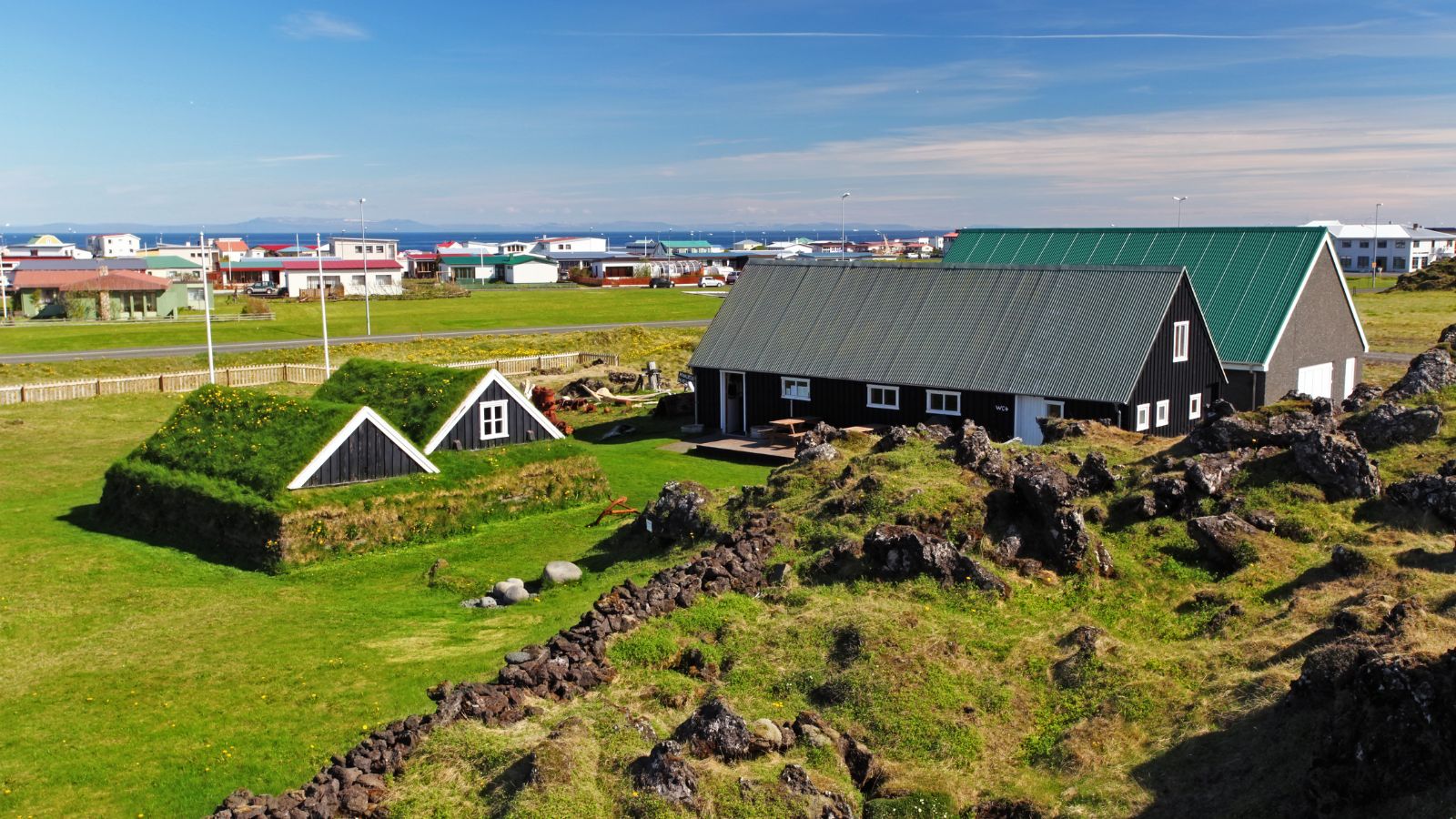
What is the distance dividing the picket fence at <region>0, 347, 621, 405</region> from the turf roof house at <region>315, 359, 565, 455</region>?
16.9 meters

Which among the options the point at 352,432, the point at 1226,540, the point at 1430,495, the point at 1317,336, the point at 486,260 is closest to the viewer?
the point at 1226,540

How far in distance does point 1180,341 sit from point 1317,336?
12036mm

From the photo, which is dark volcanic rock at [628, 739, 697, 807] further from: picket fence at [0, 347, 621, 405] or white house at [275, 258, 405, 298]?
white house at [275, 258, 405, 298]

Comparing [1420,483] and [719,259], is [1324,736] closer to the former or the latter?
[1420,483]

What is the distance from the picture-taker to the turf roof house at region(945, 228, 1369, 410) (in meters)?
47.0

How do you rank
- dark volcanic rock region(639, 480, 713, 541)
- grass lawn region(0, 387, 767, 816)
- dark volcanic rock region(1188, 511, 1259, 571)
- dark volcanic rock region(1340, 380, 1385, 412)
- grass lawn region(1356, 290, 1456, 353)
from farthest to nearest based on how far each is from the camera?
grass lawn region(1356, 290, 1456, 353)
dark volcanic rock region(1340, 380, 1385, 412)
dark volcanic rock region(639, 480, 713, 541)
dark volcanic rock region(1188, 511, 1259, 571)
grass lawn region(0, 387, 767, 816)

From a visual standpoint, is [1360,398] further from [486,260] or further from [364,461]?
[486,260]

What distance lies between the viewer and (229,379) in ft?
214

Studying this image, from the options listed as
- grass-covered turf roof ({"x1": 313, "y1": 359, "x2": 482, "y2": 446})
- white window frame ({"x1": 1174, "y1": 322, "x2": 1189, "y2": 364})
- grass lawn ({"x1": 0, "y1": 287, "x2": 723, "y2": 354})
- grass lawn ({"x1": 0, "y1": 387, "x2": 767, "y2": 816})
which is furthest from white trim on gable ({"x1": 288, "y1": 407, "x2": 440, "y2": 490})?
grass lawn ({"x1": 0, "y1": 287, "x2": 723, "y2": 354})

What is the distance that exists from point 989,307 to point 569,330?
5784 centimetres

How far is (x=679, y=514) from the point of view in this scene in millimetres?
29906

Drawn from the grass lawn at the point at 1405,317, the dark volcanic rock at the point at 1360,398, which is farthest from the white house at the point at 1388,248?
the dark volcanic rock at the point at 1360,398

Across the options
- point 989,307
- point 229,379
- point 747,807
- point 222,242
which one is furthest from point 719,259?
point 747,807

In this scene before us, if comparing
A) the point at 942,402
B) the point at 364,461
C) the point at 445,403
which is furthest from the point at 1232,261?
the point at 364,461
